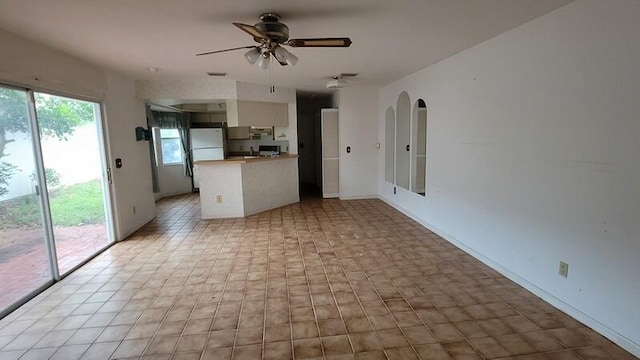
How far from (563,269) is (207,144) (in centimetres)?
717

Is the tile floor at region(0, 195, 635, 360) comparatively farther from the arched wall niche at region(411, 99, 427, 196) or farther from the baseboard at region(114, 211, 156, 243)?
the arched wall niche at region(411, 99, 427, 196)

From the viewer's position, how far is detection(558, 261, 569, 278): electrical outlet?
2.40 m

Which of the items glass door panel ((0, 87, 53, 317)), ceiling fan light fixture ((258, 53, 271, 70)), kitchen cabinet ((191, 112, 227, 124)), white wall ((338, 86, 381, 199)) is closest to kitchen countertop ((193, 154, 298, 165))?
white wall ((338, 86, 381, 199))

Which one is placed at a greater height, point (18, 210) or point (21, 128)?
point (21, 128)

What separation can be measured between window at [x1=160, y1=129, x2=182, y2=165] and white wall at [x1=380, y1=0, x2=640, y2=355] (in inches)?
253

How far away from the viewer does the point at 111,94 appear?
430 cm

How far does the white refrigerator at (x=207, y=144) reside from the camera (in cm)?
768

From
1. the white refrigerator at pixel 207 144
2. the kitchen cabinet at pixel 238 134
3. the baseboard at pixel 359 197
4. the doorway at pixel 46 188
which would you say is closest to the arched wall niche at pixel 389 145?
the baseboard at pixel 359 197

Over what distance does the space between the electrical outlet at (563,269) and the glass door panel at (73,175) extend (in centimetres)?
457

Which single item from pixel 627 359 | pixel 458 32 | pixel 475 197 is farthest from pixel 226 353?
pixel 458 32

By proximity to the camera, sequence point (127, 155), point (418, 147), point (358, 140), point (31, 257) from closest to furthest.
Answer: point (31, 257)
point (127, 155)
point (418, 147)
point (358, 140)

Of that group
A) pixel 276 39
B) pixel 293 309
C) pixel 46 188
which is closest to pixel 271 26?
pixel 276 39

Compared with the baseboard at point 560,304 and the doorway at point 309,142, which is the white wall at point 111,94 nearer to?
the doorway at point 309,142

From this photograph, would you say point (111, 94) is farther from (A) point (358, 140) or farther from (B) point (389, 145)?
(B) point (389, 145)
